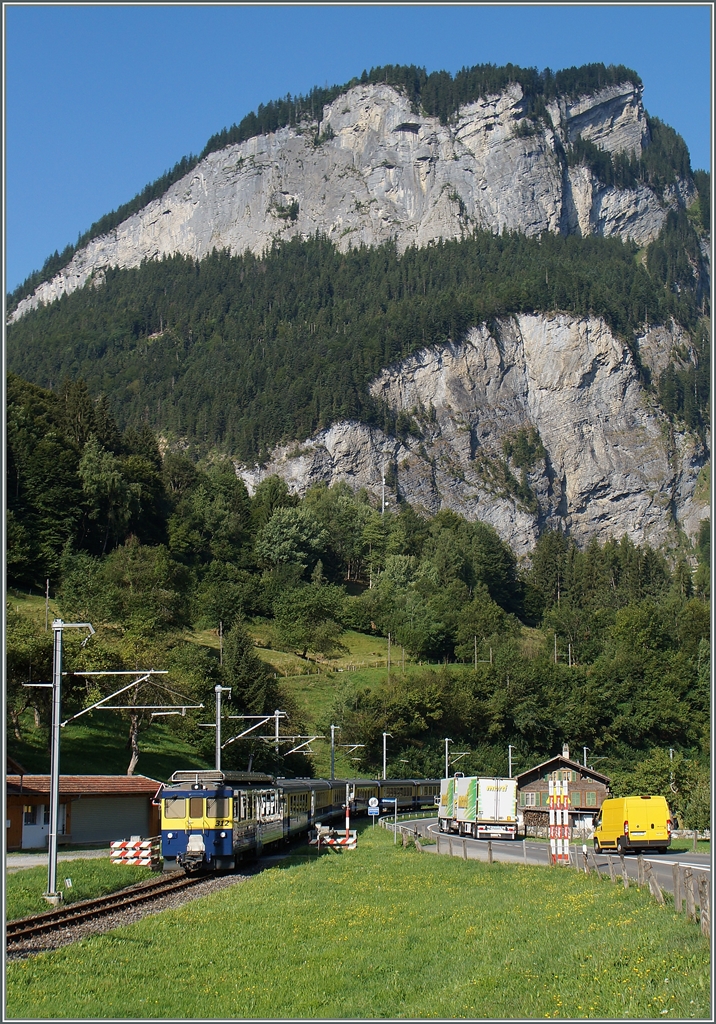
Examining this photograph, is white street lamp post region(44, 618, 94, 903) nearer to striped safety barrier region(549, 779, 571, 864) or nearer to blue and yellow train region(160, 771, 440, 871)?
blue and yellow train region(160, 771, 440, 871)

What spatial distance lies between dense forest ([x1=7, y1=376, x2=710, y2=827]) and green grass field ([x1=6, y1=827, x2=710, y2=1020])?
34697 millimetres

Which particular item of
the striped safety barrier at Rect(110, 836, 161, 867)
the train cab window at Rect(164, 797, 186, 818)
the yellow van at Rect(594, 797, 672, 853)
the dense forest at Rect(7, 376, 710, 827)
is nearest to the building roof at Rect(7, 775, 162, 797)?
the striped safety barrier at Rect(110, 836, 161, 867)

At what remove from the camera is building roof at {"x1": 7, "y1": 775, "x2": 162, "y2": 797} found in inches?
1598

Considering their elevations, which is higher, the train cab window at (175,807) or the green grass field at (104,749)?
the train cab window at (175,807)

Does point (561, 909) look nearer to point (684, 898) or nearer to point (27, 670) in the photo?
point (684, 898)

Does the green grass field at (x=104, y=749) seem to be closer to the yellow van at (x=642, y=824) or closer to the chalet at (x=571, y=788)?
the chalet at (x=571, y=788)

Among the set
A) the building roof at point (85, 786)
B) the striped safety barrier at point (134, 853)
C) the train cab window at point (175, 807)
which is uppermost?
the train cab window at point (175, 807)

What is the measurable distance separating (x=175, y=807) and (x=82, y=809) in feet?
41.0

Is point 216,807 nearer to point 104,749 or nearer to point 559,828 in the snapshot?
point 559,828

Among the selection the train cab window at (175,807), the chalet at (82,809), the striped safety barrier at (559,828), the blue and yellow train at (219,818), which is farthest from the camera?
the chalet at (82,809)

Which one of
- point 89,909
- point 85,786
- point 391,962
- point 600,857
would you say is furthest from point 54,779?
point 600,857

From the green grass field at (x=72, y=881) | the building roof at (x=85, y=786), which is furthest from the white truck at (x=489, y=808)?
the green grass field at (x=72, y=881)

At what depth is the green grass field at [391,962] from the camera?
13.9 m

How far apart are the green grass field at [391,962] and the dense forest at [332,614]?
34697mm
